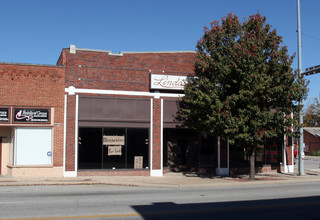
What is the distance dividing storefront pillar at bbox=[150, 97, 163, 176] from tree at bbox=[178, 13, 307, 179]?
2229 millimetres

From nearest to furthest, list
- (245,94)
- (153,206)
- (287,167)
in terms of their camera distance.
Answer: (153,206), (245,94), (287,167)

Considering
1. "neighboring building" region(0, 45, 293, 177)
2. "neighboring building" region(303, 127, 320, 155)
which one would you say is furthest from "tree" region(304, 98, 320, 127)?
"neighboring building" region(0, 45, 293, 177)

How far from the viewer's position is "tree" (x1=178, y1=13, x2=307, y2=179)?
1725cm

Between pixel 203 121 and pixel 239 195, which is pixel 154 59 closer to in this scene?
pixel 203 121

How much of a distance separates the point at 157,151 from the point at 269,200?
32.0ft

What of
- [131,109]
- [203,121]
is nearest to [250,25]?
[203,121]

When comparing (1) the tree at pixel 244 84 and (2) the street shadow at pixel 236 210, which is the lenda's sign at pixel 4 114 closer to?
(1) the tree at pixel 244 84

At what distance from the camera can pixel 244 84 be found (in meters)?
17.3

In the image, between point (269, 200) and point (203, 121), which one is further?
point (203, 121)

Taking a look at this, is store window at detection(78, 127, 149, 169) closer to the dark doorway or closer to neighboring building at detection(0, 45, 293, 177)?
neighboring building at detection(0, 45, 293, 177)

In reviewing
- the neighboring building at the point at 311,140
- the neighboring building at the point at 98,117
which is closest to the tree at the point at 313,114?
the neighboring building at the point at 311,140

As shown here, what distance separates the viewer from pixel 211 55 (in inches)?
742

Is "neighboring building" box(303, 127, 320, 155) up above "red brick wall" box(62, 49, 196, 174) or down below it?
below

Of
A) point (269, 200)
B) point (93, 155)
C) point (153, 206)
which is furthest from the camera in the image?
point (93, 155)
